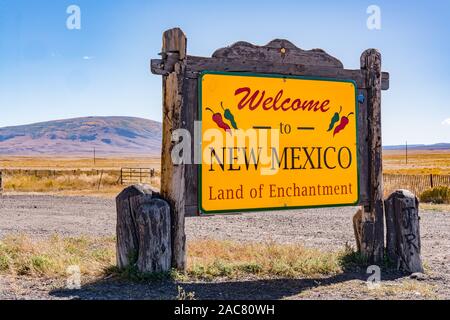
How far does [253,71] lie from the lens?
23.8 ft

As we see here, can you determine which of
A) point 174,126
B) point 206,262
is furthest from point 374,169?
point 174,126

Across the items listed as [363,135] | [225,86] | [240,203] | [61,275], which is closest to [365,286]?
[240,203]

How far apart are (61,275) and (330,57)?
494cm

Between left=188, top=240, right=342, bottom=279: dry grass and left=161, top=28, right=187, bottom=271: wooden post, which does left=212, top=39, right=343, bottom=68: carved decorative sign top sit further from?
left=188, top=240, right=342, bottom=279: dry grass

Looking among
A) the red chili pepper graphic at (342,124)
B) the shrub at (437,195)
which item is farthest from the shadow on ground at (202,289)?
the shrub at (437,195)

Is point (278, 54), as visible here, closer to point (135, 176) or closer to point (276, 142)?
point (276, 142)

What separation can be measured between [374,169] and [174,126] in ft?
10.6

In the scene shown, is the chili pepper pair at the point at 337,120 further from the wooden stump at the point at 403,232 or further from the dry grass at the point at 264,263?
the dry grass at the point at 264,263

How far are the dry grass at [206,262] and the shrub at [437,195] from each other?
14230 mm

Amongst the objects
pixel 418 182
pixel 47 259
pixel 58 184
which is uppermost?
pixel 47 259

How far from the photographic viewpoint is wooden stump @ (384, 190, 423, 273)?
750 cm

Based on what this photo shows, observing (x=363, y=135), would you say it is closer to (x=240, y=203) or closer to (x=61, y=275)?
(x=240, y=203)

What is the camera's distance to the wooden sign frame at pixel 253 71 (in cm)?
667
